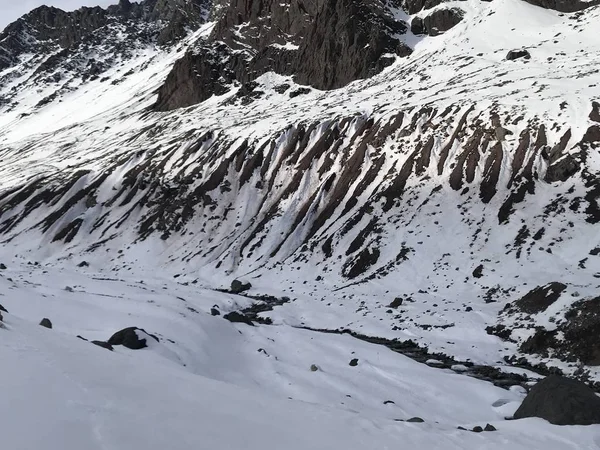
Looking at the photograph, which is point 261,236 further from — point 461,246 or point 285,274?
point 461,246

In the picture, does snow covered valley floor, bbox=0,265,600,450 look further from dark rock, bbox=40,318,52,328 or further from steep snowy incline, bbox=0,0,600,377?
steep snowy incline, bbox=0,0,600,377

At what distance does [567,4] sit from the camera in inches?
3044

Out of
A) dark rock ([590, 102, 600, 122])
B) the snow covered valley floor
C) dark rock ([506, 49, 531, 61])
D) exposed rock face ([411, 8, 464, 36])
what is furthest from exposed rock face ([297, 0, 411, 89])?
the snow covered valley floor

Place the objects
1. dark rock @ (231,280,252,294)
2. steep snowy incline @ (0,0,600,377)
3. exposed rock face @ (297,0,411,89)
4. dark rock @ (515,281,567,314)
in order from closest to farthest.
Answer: dark rock @ (515,281,567,314) < steep snowy incline @ (0,0,600,377) < dark rock @ (231,280,252,294) < exposed rock face @ (297,0,411,89)

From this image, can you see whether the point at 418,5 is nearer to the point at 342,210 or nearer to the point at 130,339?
the point at 342,210

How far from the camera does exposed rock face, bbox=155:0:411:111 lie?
85500 mm

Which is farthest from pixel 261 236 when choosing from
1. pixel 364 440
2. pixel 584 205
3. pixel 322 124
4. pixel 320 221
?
pixel 364 440

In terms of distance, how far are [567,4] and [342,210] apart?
206 feet

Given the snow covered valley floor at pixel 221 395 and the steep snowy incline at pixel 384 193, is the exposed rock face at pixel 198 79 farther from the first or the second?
the snow covered valley floor at pixel 221 395

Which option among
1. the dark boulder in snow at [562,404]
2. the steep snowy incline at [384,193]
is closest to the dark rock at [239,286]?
the steep snowy incline at [384,193]

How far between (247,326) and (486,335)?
36.8 ft

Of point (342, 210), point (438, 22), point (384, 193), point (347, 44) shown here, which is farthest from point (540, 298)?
point (438, 22)

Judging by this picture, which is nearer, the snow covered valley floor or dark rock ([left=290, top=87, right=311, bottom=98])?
the snow covered valley floor

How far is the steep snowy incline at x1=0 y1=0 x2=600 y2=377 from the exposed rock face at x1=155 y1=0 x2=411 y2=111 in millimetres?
5520
